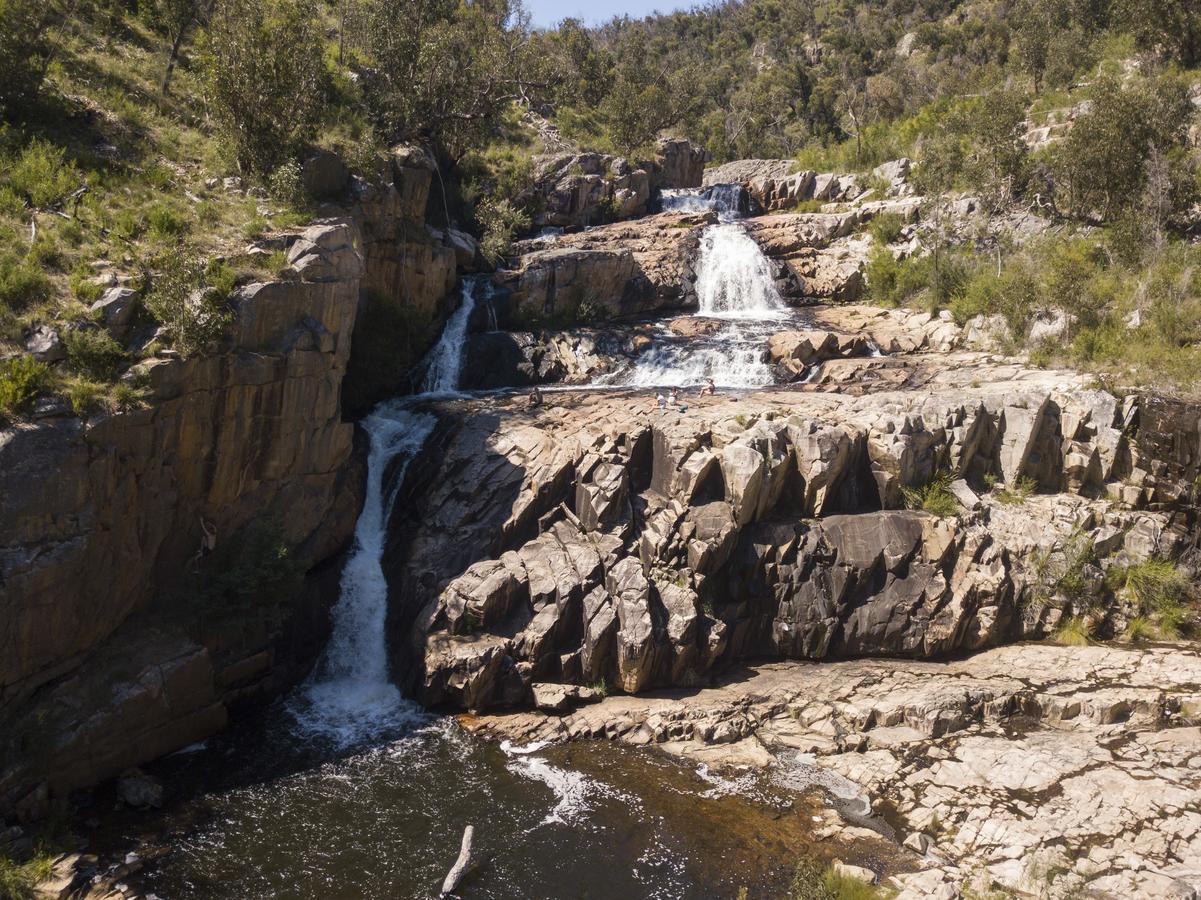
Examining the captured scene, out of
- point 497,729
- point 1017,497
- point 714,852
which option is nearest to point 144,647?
point 497,729

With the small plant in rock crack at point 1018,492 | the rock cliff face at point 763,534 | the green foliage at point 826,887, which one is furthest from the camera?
the small plant in rock crack at point 1018,492

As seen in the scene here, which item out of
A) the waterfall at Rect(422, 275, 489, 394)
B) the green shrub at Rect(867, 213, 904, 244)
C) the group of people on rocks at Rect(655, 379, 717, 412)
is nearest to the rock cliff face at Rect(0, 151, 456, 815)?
the waterfall at Rect(422, 275, 489, 394)

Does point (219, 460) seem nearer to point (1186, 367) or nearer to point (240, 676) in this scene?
point (240, 676)

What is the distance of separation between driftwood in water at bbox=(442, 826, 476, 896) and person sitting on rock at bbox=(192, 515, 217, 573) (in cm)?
931

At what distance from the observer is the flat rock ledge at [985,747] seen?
13367mm

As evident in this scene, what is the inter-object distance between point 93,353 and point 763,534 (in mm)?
16005

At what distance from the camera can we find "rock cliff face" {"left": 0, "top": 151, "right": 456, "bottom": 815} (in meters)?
15.0

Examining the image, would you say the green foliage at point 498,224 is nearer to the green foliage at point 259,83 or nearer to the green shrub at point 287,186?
the green foliage at point 259,83

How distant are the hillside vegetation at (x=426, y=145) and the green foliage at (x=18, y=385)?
61mm

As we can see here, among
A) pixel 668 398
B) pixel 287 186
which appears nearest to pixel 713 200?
pixel 668 398

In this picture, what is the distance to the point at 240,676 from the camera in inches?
755

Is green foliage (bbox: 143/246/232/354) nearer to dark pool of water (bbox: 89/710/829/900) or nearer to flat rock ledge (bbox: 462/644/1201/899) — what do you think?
dark pool of water (bbox: 89/710/829/900)

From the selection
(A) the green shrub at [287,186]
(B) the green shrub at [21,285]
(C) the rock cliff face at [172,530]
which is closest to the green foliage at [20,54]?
(A) the green shrub at [287,186]

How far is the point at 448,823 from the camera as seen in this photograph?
15297mm
